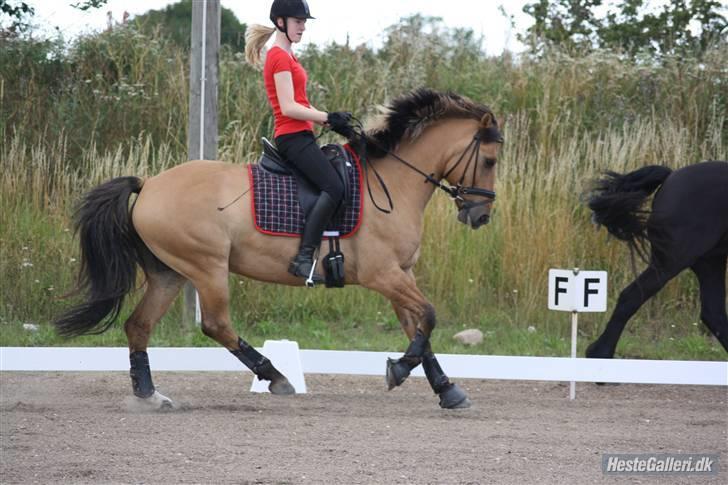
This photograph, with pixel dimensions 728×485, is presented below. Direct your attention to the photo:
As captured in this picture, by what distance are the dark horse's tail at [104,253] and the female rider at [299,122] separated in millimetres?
1062

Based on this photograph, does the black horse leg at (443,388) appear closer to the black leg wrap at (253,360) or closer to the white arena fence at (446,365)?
the white arena fence at (446,365)

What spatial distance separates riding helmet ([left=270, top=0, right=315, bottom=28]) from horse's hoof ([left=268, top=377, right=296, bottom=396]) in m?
2.32

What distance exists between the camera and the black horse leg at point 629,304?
26.3 ft

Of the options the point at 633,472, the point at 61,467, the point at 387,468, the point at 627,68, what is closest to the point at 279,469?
the point at 387,468

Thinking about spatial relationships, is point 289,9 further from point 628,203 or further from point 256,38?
point 628,203

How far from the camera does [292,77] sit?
6699 millimetres

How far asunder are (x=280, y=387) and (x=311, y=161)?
152cm

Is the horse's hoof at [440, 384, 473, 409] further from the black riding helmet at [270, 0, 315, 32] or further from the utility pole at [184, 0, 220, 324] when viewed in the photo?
the utility pole at [184, 0, 220, 324]

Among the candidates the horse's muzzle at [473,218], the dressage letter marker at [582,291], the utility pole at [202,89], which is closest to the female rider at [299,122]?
the horse's muzzle at [473,218]

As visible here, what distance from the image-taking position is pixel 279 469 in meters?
4.86

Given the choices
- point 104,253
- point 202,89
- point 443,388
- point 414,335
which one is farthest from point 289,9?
point 202,89

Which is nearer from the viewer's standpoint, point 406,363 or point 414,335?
point 406,363

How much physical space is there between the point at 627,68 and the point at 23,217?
7.62 metres

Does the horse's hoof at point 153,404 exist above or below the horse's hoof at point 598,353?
above
